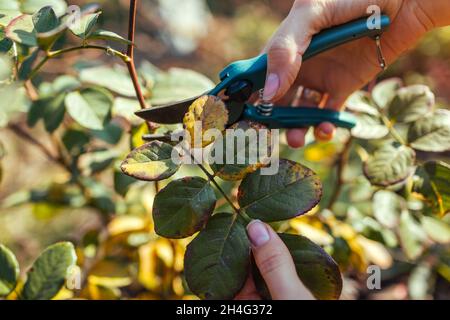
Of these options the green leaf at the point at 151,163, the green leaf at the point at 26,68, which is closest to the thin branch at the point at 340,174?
the green leaf at the point at 151,163

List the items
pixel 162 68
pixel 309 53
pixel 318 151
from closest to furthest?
1. pixel 309 53
2. pixel 318 151
3. pixel 162 68

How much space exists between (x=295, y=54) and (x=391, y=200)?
47 centimetres

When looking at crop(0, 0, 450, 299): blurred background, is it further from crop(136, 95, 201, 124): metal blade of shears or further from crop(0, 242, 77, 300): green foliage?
crop(136, 95, 201, 124): metal blade of shears

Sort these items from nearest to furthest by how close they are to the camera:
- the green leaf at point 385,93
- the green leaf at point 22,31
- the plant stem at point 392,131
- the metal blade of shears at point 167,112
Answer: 1. the green leaf at point 22,31
2. the metal blade of shears at point 167,112
3. the plant stem at point 392,131
4. the green leaf at point 385,93

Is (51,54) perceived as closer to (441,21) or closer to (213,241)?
(213,241)

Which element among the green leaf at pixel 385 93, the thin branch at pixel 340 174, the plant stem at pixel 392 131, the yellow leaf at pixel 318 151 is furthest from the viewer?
the yellow leaf at pixel 318 151

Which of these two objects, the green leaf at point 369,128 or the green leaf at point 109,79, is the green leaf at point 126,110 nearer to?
the green leaf at point 109,79

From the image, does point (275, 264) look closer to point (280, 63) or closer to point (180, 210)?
point (180, 210)

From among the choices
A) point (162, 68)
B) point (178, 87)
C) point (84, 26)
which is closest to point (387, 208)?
point (178, 87)

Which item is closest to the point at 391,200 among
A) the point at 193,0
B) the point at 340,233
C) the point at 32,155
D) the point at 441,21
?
the point at 340,233

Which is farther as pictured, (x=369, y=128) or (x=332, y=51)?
(x=332, y=51)

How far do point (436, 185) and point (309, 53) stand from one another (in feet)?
1.25

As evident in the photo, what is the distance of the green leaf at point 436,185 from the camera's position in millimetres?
1039

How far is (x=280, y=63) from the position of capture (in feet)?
3.06
